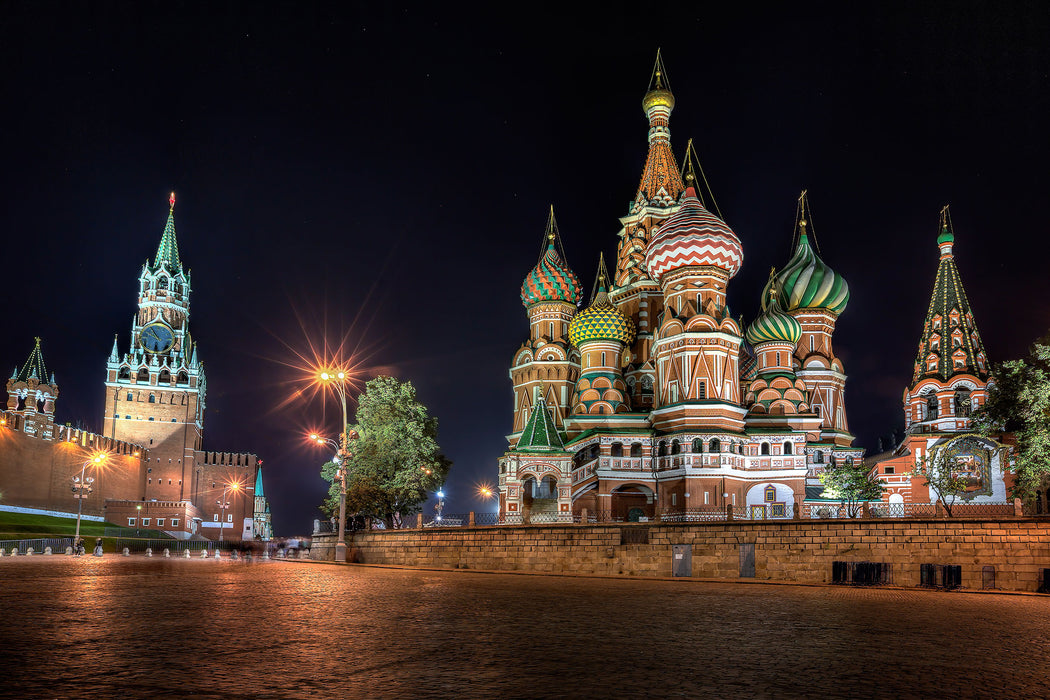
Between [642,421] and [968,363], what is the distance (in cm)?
1715

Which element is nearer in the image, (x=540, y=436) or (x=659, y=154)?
(x=540, y=436)

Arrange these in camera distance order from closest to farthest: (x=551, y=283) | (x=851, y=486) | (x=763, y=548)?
(x=763, y=548) → (x=851, y=486) → (x=551, y=283)

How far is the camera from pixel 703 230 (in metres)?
43.6

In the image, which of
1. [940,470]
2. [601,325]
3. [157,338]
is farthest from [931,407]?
[157,338]

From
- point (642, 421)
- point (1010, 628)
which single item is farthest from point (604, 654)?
point (642, 421)

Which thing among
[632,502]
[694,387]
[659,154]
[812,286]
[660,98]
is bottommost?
[632,502]

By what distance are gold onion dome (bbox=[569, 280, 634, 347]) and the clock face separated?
55.1m

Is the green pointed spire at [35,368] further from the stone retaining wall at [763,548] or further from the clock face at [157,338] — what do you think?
the stone retaining wall at [763,548]

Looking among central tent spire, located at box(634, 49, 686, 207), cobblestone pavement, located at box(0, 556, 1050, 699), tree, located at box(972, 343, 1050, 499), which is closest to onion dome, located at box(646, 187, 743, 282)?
central tent spire, located at box(634, 49, 686, 207)

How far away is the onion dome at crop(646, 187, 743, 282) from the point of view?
142ft

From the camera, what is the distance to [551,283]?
2119 inches

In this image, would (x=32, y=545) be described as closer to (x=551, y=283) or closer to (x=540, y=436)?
(x=540, y=436)

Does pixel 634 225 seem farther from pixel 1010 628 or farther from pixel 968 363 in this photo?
pixel 1010 628

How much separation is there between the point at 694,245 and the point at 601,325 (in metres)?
7.61
